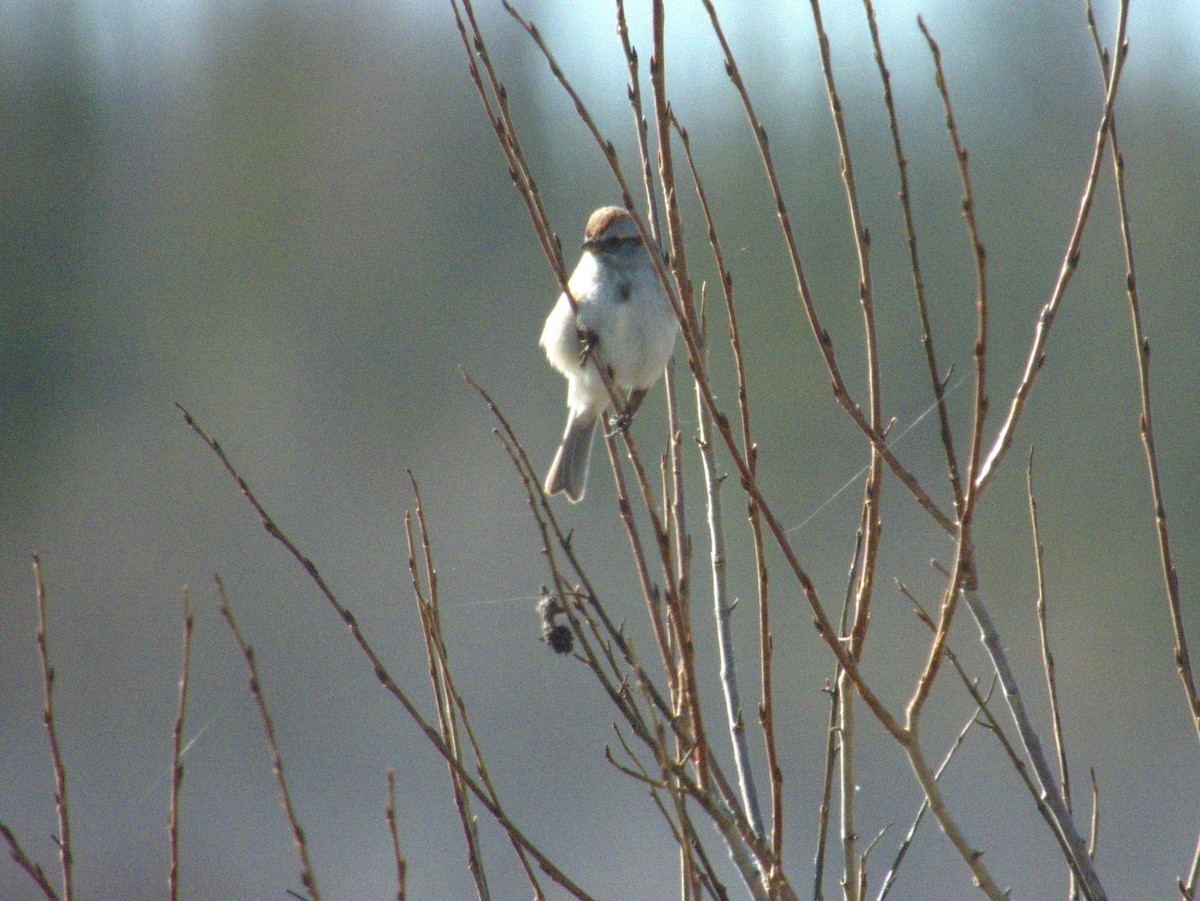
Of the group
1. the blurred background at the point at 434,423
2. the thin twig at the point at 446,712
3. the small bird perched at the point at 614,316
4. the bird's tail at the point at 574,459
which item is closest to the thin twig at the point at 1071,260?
the thin twig at the point at 446,712

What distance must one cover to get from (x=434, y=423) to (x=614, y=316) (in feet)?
44.2

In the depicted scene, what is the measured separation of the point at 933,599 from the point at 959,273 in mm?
5547

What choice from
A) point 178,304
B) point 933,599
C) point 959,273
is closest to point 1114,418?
point 959,273

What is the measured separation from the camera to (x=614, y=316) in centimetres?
364

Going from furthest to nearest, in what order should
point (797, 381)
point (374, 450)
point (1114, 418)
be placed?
point (374, 450), point (797, 381), point (1114, 418)

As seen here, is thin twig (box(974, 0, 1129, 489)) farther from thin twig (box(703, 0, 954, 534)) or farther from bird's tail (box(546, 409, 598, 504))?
bird's tail (box(546, 409, 598, 504))

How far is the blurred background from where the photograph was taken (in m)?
10.9

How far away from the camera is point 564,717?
1239 cm

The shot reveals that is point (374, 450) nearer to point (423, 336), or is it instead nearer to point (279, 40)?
point (423, 336)

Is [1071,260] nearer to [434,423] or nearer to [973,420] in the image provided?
[973,420]

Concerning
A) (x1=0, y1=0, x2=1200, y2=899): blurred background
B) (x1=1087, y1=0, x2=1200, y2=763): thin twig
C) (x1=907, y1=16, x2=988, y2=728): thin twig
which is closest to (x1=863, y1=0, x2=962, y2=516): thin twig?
(x1=907, y1=16, x2=988, y2=728): thin twig

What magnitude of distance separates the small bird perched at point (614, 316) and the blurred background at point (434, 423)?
6.11m

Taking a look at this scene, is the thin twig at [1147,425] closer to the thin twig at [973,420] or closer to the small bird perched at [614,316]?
the thin twig at [973,420]

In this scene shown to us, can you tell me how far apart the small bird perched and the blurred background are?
6109mm
